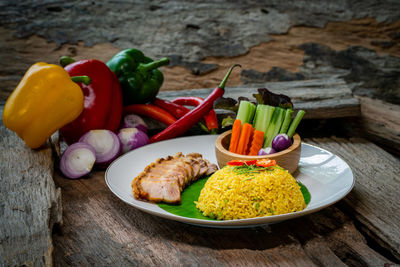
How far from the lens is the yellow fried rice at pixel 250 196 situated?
5.67 ft

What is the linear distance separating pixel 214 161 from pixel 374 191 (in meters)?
1.01

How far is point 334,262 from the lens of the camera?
1.54 m

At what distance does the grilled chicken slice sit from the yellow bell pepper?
756mm

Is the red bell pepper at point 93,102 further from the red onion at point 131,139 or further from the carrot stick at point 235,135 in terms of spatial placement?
the carrot stick at point 235,135

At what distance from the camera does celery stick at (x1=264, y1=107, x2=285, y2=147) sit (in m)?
2.42

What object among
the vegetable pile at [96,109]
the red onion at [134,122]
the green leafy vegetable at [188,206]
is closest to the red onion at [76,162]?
the vegetable pile at [96,109]

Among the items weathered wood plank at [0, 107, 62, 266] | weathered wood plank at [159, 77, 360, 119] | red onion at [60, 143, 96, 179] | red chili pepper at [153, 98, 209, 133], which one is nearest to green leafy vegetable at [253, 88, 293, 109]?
weathered wood plank at [159, 77, 360, 119]

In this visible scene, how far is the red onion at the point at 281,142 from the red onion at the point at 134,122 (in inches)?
44.8

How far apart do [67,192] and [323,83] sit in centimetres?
250

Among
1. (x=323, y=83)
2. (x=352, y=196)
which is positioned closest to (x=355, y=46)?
(x=323, y=83)

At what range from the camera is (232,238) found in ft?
5.61

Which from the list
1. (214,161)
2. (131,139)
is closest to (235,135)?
(214,161)

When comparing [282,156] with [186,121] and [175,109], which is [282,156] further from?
[175,109]

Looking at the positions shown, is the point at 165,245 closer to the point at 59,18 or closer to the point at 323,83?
the point at 323,83
